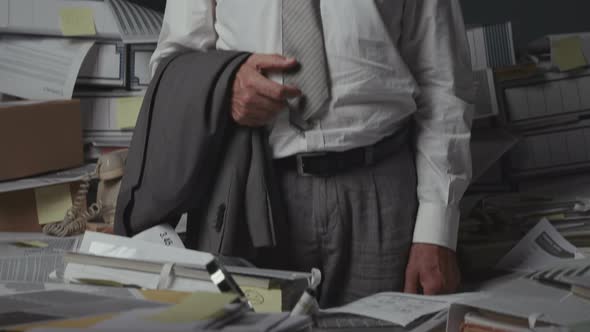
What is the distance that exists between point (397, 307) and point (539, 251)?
582mm

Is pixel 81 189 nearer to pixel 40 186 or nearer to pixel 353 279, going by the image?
pixel 40 186

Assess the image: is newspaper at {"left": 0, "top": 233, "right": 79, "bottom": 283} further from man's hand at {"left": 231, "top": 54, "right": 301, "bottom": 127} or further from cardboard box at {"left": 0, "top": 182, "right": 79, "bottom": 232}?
man's hand at {"left": 231, "top": 54, "right": 301, "bottom": 127}

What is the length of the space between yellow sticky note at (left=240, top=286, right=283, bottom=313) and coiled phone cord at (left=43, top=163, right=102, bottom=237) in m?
0.99

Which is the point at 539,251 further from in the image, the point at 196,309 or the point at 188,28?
Result: the point at 196,309

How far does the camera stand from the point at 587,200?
167cm

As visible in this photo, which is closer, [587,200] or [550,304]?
[550,304]

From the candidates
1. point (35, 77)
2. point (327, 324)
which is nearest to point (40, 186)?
point (35, 77)

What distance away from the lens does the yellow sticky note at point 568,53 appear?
195 cm

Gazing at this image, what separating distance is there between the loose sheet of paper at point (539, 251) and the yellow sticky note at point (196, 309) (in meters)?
0.95

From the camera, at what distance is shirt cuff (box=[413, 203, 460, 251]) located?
122 cm

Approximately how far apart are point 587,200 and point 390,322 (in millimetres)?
Answer: 950

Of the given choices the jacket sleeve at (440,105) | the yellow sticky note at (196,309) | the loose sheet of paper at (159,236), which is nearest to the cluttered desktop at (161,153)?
the loose sheet of paper at (159,236)

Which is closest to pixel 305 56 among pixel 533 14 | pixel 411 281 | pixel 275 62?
pixel 275 62

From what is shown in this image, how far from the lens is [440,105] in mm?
1284
